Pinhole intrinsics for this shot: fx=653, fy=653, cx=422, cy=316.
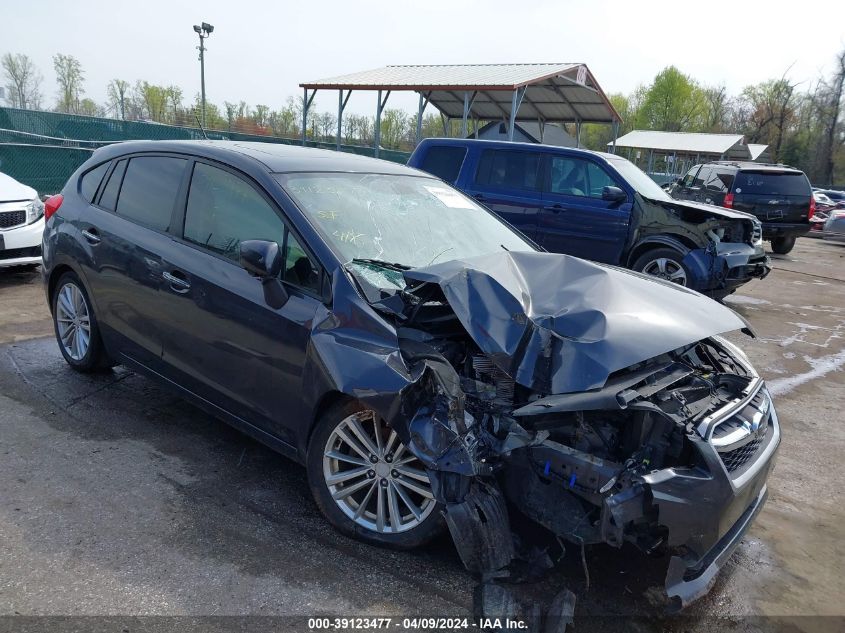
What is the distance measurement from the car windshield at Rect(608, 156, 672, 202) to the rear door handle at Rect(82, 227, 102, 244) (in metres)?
6.27

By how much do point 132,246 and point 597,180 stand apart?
6.05 meters

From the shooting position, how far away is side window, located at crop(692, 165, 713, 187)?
15645 mm

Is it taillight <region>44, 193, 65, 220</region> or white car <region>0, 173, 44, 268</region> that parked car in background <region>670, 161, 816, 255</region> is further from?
taillight <region>44, 193, 65, 220</region>

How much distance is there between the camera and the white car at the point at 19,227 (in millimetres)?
7469

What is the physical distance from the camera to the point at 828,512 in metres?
3.72

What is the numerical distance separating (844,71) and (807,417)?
6473 cm

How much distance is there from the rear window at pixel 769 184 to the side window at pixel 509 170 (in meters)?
8.18

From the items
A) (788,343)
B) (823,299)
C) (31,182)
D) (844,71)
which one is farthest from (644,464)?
(844,71)

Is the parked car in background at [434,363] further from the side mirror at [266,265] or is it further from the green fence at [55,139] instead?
the green fence at [55,139]

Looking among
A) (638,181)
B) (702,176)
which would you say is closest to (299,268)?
(638,181)

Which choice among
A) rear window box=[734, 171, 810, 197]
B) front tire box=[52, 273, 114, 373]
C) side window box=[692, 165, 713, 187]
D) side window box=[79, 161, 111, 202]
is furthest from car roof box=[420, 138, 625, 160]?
side window box=[692, 165, 713, 187]

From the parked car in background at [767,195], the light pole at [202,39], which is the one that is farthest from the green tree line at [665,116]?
the parked car in background at [767,195]

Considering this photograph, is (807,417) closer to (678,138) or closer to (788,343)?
(788,343)

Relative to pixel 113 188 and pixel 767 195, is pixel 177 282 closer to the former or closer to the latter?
pixel 113 188
